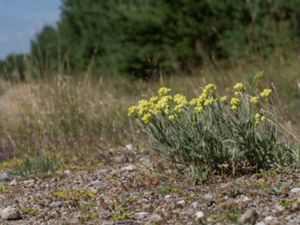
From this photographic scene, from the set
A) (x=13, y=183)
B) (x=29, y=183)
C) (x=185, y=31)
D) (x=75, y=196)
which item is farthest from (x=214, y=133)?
(x=185, y=31)

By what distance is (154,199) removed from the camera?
222 inches

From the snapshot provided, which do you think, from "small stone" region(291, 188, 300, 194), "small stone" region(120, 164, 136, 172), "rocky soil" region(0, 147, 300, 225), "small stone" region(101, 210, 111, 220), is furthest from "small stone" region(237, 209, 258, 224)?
"small stone" region(120, 164, 136, 172)

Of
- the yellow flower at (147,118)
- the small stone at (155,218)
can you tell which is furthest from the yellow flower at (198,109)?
the small stone at (155,218)

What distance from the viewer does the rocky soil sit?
16.1 ft

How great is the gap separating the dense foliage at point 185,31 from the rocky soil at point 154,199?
950 centimetres

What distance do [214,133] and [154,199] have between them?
748 mm

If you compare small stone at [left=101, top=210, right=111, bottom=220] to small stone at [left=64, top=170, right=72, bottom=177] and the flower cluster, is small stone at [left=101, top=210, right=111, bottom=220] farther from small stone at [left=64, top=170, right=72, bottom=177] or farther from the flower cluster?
small stone at [left=64, top=170, right=72, bottom=177]

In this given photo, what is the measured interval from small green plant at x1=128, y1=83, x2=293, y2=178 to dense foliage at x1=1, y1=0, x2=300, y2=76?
31.7ft

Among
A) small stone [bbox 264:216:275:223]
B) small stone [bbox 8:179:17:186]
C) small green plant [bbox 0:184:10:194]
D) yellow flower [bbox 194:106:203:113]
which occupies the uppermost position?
yellow flower [bbox 194:106:203:113]

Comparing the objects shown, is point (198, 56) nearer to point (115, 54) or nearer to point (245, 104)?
→ point (115, 54)

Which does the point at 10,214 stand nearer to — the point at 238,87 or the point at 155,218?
the point at 155,218

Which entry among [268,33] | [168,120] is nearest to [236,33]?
[268,33]

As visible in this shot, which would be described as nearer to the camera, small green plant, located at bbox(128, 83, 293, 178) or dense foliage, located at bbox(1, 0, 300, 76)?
small green plant, located at bbox(128, 83, 293, 178)

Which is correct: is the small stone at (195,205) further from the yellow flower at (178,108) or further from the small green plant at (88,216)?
the yellow flower at (178,108)
